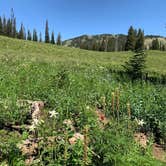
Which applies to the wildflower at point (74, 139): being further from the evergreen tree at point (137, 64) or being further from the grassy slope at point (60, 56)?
the grassy slope at point (60, 56)

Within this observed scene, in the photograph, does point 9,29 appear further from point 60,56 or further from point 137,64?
point 137,64

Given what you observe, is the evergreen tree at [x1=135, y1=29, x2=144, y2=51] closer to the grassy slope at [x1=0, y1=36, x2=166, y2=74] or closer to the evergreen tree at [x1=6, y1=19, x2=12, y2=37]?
the grassy slope at [x1=0, y1=36, x2=166, y2=74]

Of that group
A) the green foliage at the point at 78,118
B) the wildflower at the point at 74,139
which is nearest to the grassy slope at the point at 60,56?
the green foliage at the point at 78,118

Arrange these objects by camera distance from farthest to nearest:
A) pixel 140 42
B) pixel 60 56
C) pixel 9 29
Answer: pixel 9 29 < pixel 140 42 < pixel 60 56

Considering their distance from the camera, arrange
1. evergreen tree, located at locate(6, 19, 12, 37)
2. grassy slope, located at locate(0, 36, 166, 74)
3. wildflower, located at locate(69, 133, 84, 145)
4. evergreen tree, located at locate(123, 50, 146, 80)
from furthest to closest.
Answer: evergreen tree, located at locate(6, 19, 12, 37), grassy slope, located at locate(0, 36, 166, 74), evergreen tree, located at locate(123, 50, 146, 80), wildflower, located at locate(69, 133, 84, 145)

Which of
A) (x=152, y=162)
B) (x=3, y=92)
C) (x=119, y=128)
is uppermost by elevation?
(x=3, y=92)

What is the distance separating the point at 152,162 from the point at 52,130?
1.90m

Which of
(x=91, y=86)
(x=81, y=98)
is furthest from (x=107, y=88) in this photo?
(x=81, y=98)

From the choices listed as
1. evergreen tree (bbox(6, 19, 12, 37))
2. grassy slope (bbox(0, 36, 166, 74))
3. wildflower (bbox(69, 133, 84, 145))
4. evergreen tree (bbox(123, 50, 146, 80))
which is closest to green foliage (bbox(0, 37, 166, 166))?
wildflower (bbox(69, 133, 84, 145))

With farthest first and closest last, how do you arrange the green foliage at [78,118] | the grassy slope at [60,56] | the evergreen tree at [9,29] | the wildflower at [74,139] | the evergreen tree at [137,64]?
the evergreen tree at [9,29] < the grassy slope at [60,56] < the evergreen tree at [137,64] < the wildflower at [74,139] < the green foliage at [78,118]

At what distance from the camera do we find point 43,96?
10312mm

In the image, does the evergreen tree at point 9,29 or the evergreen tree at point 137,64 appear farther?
the evergreen tree at point 9,29

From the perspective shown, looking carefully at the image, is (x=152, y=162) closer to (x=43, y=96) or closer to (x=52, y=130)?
(x=52, y=130)

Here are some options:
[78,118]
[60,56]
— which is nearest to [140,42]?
[60,56]
